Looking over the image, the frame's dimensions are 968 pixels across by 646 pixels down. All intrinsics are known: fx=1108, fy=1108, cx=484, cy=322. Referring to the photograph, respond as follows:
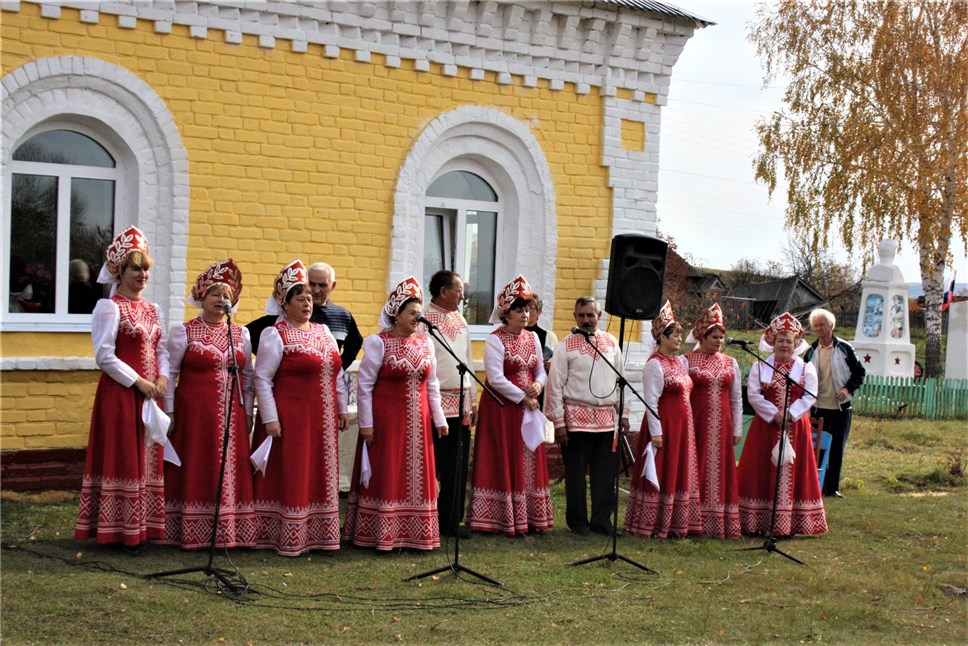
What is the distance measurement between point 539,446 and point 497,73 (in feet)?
13.9

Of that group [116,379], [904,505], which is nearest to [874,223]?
[904,505]

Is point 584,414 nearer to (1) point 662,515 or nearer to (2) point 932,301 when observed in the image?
(1) point 662,515

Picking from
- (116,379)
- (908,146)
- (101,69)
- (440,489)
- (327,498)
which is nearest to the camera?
(116,379)

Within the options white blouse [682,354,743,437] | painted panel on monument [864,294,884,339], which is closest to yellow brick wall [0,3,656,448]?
white blouse [682,354,743,437]

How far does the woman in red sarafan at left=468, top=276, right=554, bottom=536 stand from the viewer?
8.28 meters

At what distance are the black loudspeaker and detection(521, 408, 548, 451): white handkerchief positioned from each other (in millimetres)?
1786

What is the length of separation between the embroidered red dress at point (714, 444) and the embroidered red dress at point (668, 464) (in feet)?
0.47

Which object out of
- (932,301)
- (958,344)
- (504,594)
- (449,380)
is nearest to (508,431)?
(449,380)

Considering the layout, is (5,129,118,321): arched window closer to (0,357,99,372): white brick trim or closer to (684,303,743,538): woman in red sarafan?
(0,357,99,372): white brick trim

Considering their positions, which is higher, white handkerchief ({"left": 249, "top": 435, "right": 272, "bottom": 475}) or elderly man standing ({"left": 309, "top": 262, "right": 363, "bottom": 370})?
elderly man standing ({"left": 309, "top": 262, "right": 363, "bottom": 370})

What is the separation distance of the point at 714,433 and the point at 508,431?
5.70 feet

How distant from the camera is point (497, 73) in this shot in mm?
10914

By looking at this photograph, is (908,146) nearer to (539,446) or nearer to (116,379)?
(539,446)

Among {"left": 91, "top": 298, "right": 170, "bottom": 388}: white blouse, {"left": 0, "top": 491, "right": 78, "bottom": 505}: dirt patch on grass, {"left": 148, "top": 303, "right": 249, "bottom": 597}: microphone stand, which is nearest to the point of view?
{"left": 148, "top": 303, "right": 249, "bottom": 597}: microphone stand
